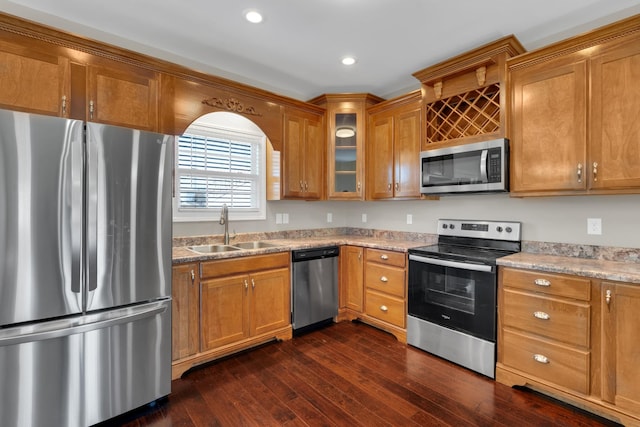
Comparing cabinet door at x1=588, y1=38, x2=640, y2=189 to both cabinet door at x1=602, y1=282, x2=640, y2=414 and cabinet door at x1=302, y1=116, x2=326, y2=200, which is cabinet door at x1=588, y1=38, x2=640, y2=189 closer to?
cabinet door at x1=602, y1=282, x2=640, y2=414

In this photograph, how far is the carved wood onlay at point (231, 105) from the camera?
9.32ft

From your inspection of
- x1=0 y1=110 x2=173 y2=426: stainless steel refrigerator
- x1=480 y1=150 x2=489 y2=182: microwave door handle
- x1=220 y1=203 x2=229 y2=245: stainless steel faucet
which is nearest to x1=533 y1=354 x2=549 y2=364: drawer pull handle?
x1=480 y1=150 x2=489 y2=182: microwave door handle

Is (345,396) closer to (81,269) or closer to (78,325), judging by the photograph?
(78,325)

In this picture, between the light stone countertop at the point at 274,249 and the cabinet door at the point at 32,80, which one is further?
the light stone countertop at the point at 274,249

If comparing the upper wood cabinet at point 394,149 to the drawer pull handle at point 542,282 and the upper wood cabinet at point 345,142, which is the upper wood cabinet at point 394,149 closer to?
the upper wood cabinet at point 345,142

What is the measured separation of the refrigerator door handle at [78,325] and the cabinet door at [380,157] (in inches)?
98.7

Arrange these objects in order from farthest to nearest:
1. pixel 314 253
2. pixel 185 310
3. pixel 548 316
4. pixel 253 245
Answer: pixel 253 245
pixel 314 253
pixel 185 310
pixel 548 316

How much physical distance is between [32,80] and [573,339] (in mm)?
3901

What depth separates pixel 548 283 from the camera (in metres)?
2.11

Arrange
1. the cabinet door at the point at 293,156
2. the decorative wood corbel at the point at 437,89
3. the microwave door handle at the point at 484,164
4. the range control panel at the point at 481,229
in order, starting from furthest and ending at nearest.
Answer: the cabinet door at the point at 293,156, the decorative wood corbel at the point at 437,89, the range control panel at the point at 481,229, the microwave door handle at the point at 484,164

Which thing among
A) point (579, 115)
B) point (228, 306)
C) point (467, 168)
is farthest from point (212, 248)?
point (579, 115)

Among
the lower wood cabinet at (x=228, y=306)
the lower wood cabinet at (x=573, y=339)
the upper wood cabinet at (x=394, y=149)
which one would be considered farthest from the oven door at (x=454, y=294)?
the lower wood cabinet at (x=228, y=306)

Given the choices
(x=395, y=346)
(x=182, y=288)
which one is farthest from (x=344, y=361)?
(x=182, y=288)

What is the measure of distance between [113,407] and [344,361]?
1.67 m
